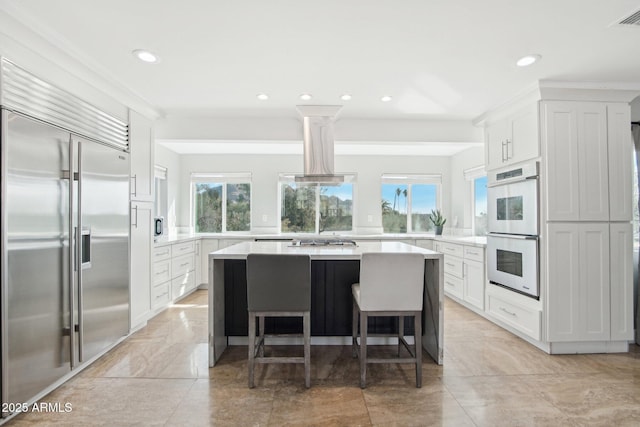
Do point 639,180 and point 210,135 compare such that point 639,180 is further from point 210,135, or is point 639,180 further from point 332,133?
point 210,135

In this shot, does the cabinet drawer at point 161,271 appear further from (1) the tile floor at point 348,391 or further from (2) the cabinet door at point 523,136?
(2) the cabinet door at point 523,136

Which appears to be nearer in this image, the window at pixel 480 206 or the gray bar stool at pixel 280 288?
the gray bar stool at pixel 280 288

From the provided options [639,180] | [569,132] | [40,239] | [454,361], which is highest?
[569,132]

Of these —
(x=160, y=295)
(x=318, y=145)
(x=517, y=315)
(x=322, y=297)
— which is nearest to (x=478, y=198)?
(x=517, y=315)

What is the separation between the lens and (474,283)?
3939 mm

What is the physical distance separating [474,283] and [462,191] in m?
1.97

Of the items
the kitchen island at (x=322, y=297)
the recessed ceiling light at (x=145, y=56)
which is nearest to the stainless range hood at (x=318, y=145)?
the kitchen island at (x=322, y=297)

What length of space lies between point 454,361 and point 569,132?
2.21 metres

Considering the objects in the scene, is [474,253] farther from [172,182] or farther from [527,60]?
[172,182]

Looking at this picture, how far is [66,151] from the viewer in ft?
7.29

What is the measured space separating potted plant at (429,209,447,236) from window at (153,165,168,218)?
4413 mm

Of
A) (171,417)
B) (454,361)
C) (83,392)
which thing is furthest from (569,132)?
(83,392)

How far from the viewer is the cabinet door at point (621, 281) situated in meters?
2.84

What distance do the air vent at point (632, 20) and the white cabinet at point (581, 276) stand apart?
152 centimetres
